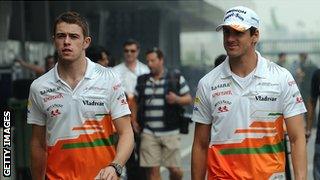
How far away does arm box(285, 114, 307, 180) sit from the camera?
5.59 meters

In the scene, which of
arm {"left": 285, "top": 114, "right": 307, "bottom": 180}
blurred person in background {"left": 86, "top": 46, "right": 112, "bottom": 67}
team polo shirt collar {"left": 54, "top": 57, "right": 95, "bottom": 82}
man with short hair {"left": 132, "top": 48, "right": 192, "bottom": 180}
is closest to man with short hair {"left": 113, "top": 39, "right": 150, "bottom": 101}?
man with short hair {"left": 132, "top": 48, "right": 192, "bottom": 180}

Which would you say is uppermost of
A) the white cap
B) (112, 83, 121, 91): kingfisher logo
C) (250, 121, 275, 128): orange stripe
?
the white cap

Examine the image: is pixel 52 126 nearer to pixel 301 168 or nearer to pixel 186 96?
pixel 301 168

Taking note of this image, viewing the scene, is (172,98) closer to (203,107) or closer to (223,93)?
(203,107)

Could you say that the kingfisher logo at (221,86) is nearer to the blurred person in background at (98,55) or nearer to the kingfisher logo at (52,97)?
the kingfisher logo at (52,97)

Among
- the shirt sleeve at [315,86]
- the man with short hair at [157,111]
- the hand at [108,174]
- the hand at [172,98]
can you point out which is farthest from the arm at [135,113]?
the hand at [108,174]

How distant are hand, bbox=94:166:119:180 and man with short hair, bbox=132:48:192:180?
5242 mm

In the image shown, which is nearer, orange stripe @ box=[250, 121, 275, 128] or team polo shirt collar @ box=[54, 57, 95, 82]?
orange stripe @ box=[250, 121, 275, 128]

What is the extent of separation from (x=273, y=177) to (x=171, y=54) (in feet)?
30.1

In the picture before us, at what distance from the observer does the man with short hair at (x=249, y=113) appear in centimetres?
561

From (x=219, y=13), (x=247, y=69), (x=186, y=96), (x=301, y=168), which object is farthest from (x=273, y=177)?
(x=219, y=13)

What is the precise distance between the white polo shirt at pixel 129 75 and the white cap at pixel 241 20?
213 inches

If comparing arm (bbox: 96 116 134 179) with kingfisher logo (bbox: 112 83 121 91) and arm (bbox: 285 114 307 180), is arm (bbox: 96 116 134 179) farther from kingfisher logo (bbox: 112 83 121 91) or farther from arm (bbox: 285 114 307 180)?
arm (bbox: 285 114 307 180)

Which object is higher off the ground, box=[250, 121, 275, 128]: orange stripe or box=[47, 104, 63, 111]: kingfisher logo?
box=[47, 104, 63, 111]: kingfisher logo
